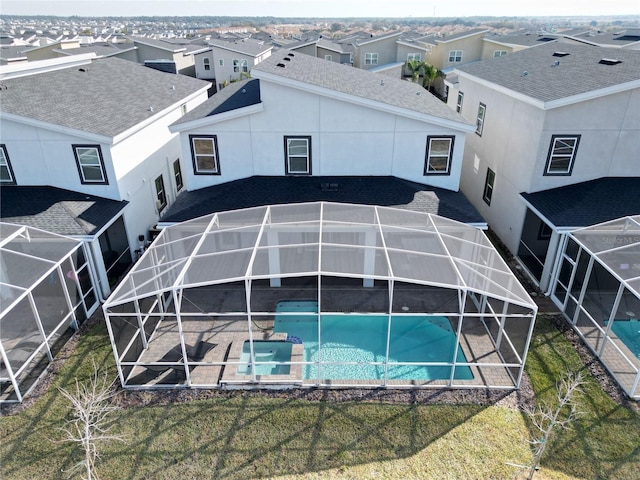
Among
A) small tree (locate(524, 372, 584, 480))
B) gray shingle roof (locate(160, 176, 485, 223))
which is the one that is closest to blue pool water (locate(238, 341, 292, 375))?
gray shingle roof (locate(160, 176, 485, 223))

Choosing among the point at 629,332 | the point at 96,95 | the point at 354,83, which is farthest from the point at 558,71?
the point at 96,95

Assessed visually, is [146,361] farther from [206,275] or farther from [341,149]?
[341,149]

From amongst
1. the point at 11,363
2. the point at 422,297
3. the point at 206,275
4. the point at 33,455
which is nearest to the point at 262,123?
the point at 206,275

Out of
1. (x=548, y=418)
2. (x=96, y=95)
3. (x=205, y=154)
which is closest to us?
(x=548, y=418)

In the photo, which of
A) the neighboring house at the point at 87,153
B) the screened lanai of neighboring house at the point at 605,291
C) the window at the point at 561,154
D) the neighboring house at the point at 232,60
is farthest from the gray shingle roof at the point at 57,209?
the neighboring house at the point at 232,60

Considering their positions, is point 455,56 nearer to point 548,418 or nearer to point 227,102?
point 227,102

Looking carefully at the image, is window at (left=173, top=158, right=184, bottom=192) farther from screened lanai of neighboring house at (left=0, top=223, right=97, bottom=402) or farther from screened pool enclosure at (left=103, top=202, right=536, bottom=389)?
screened lanai of neighboring house at (left=0, top=223, right=97, bottom=402)

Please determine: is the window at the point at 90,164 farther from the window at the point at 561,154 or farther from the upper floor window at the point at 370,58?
the upper floor window at the point at 370,58
